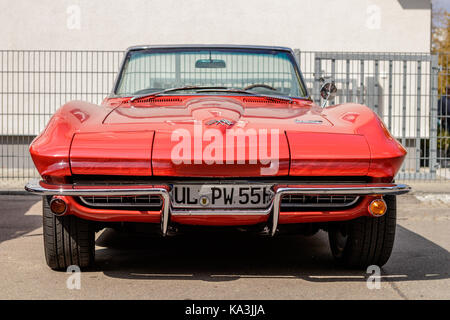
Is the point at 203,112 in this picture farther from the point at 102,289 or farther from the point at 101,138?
the point at 102,289

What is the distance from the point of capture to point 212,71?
5.25 m

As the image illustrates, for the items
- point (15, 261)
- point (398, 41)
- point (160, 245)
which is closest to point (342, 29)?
point (398, 41)

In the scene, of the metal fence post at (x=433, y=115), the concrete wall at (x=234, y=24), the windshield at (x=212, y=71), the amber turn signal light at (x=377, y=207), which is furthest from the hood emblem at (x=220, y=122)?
the concrete wall at (x=234, y=24)

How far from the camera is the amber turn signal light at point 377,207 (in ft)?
11.7

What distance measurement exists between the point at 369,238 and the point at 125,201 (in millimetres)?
1421

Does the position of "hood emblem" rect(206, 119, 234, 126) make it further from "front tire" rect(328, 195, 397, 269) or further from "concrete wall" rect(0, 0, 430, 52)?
"concrete wall" rect(0, 0, 430, 52)

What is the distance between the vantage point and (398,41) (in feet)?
40.5

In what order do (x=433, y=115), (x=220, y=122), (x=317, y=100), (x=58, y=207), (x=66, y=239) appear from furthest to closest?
(x=317, y=100) < (x=433, y=115) < (x=66, y=239) < (x=220, y=122) < (x=58, y=207)

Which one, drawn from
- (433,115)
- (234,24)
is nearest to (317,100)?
(433,115)

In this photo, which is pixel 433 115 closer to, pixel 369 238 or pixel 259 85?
pixel 259 85

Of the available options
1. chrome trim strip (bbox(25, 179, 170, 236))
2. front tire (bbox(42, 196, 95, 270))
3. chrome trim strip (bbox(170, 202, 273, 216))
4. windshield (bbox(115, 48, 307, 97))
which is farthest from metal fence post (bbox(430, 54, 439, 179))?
chrome trim strip (bbox(25, 179, 170, 236))

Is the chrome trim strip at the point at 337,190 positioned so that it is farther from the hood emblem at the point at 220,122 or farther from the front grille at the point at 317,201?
the hood emblem at the point at 220,122
